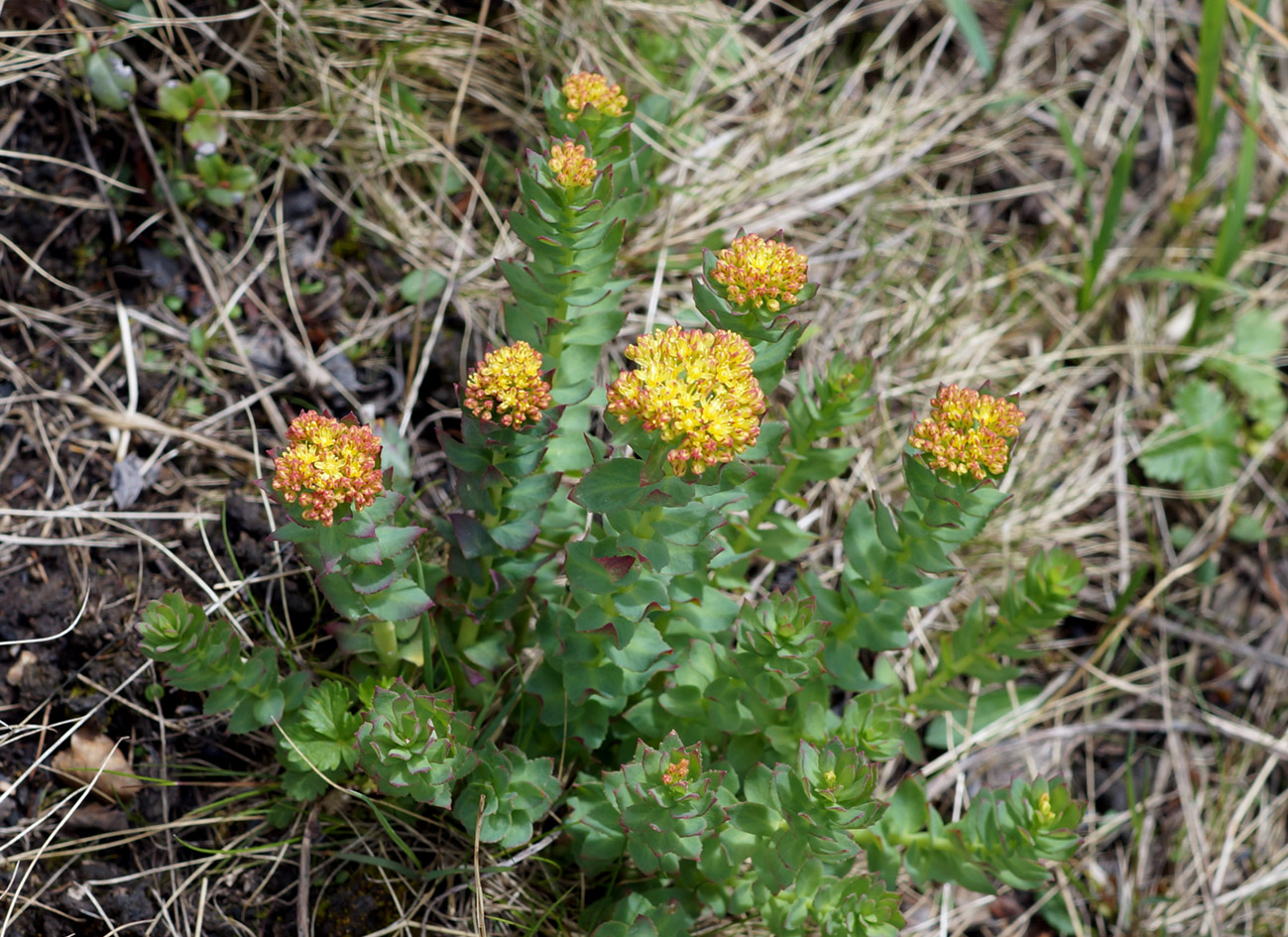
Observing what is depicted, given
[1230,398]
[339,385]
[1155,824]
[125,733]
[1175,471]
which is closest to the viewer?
[125,733]

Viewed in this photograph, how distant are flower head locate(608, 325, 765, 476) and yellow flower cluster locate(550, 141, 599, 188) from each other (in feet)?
1.71

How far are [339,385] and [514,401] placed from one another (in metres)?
1.45

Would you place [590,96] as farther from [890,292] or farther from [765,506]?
[890,292]

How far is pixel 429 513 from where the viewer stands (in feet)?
11.0

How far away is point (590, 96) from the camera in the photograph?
2758mm

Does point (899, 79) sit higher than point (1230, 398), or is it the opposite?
point (899, 79)

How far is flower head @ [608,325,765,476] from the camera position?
6.94ft

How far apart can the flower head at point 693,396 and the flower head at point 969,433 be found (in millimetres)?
561

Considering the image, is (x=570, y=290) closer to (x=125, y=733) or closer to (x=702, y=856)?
(x=702, y=856)

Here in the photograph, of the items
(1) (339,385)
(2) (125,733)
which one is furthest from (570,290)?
(2) (125,733)

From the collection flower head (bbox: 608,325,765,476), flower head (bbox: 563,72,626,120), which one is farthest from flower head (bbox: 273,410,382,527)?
flower head (bbox: 563,72,626,120)

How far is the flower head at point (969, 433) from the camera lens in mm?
2475

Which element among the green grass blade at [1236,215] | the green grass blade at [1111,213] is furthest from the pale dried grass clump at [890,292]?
the green grass blade at [1236,215]

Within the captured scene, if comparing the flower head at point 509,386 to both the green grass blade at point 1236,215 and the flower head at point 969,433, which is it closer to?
the flower head at point 969,433
